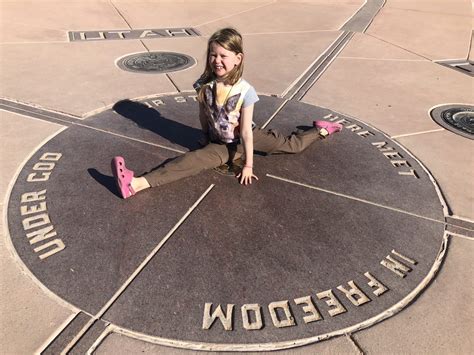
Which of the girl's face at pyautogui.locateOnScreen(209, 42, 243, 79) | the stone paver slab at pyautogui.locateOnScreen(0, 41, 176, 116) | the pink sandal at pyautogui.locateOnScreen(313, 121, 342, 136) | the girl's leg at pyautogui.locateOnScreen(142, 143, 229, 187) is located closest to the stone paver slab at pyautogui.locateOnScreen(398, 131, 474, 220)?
the pink sandal at pyautogui.locateOnScreen(313, 121, 342, 136)

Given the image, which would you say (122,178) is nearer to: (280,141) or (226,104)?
(226,104)

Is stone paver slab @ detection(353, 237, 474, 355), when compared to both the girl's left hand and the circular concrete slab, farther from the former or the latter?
the girl's left hand

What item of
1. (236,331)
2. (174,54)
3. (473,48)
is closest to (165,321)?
(236,331)

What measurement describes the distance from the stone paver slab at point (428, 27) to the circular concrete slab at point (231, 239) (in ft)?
12.6

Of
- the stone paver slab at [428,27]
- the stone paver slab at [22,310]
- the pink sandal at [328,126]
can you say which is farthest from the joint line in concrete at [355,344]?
the stone paver slab at [428,27]

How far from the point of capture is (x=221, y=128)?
344 cm

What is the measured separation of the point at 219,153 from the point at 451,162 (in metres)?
2.04

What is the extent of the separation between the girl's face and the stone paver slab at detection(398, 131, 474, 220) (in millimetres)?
1895

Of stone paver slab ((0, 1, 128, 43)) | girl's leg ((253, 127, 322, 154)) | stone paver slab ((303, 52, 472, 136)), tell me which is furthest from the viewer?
stone paver slab ((0, 1, 128, 43))

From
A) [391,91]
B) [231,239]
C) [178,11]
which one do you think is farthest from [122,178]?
[178,11]

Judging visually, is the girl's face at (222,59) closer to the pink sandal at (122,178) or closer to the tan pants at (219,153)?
the tan pants at (219,153)

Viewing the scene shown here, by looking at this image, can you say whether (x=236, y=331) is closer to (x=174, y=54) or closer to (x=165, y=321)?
(x=165, y=321)

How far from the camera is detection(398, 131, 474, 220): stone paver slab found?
3344 millimetres

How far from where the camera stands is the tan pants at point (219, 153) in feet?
10.8
